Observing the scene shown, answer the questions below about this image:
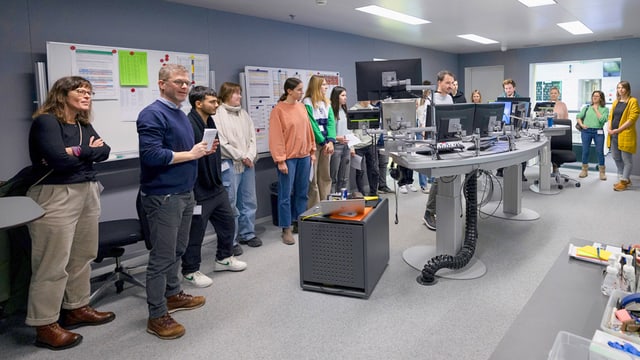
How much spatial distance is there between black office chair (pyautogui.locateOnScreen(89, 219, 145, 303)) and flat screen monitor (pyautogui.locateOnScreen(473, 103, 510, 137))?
111 inches

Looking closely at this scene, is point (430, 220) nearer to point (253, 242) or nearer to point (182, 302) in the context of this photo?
point (253, 242)

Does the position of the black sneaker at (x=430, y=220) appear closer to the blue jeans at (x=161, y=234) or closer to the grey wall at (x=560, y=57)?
the blue jeans at (x=161, y=234)

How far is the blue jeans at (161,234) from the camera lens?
246 centimetres

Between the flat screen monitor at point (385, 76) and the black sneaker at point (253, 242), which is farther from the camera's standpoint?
the black sneaker at point (253, 242)

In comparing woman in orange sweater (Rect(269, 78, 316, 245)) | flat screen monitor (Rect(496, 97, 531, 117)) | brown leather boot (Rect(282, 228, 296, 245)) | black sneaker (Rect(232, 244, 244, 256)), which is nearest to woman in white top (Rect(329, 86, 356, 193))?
woman in orange sweater (Rect(269, 78, 316, 245))

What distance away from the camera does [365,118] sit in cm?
380

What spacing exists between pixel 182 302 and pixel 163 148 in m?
1.14

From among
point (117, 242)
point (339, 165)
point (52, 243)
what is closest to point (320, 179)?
point (339, 165)

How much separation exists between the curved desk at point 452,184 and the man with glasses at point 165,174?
1480 mm

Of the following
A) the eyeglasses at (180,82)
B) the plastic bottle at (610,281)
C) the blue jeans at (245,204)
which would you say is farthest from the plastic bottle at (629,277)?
the blue jeans at (245,204)

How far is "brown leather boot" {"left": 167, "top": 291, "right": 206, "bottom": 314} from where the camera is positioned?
293 cm

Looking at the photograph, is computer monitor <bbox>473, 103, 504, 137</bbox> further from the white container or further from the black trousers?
the white container

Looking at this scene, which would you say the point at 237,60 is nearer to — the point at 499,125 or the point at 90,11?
the point at 90,11

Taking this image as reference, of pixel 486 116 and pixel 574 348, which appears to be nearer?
pixel 574 348
